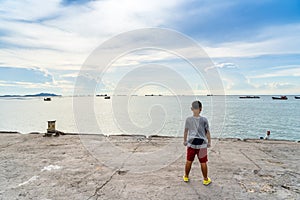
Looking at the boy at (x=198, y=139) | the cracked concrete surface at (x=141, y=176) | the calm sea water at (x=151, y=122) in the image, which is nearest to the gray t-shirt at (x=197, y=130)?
the boy at (x=198, y=139)

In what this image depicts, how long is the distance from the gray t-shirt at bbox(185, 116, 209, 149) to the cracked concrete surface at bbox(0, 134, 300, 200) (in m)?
0.70

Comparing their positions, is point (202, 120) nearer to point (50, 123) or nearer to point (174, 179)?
point (174, 179)

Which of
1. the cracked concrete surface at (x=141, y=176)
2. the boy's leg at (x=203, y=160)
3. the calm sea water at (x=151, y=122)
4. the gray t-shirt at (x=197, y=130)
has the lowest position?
the calm sea water at (x=151, y=122)

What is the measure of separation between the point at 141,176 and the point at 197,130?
56.4 inches

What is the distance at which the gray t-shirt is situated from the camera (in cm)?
409

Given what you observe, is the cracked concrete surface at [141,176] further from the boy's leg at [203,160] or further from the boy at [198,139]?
the boy at [198,139]

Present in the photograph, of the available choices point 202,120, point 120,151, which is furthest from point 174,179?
point 120,151

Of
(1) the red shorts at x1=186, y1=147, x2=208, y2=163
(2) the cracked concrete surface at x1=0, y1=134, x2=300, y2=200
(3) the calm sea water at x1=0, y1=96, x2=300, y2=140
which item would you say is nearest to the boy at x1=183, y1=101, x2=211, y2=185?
(1) the red shorts at x1=186, y1=147, x2=208, y2=163

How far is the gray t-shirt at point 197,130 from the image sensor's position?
409 centimetres

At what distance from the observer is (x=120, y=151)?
6.57 m

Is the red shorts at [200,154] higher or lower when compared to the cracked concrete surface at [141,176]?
higher

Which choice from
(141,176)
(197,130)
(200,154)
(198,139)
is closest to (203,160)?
(200,154)

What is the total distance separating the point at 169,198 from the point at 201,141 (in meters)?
1.13

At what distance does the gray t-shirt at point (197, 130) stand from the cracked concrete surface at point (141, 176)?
0.70 metres
